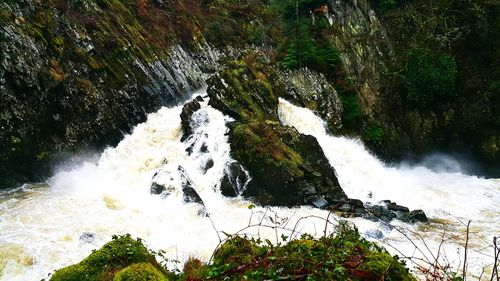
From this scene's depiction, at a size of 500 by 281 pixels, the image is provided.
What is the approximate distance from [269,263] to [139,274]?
1.37 metres

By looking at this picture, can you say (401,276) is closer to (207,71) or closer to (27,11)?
(27,11)

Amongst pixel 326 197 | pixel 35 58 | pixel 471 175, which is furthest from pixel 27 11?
pixel 471 175

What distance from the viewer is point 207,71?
2577cm

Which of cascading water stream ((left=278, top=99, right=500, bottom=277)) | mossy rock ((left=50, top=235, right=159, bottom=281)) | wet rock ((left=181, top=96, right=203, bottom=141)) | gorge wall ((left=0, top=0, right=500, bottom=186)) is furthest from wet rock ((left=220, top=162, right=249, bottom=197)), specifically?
mossy rock ((left=50, top=235, right=159, bottom=281))

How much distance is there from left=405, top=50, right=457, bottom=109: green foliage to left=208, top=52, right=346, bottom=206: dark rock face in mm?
9046

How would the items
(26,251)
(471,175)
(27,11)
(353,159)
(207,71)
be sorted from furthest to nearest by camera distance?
(207,71) < (471,175) < (353,159) < (27,11) < (26,251)

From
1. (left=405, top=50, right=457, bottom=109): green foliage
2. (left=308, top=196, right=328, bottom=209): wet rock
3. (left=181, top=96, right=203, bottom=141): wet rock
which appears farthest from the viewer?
(left=405, top=50, right=457, bottom=109): green foliage

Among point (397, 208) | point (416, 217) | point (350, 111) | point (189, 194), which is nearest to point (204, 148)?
point (189, 194)

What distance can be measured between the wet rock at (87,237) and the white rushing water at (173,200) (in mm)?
24

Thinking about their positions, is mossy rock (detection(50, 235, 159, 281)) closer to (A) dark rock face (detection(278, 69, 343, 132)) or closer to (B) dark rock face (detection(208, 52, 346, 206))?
(B) dark rock face (detection(208, 52, 346, 206))

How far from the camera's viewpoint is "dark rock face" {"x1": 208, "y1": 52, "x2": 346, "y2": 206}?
49.0 ft

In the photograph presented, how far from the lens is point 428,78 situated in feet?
76.4

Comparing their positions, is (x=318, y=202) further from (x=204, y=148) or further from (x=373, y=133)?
(x=373, y=133)

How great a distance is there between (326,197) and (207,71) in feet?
44.8
